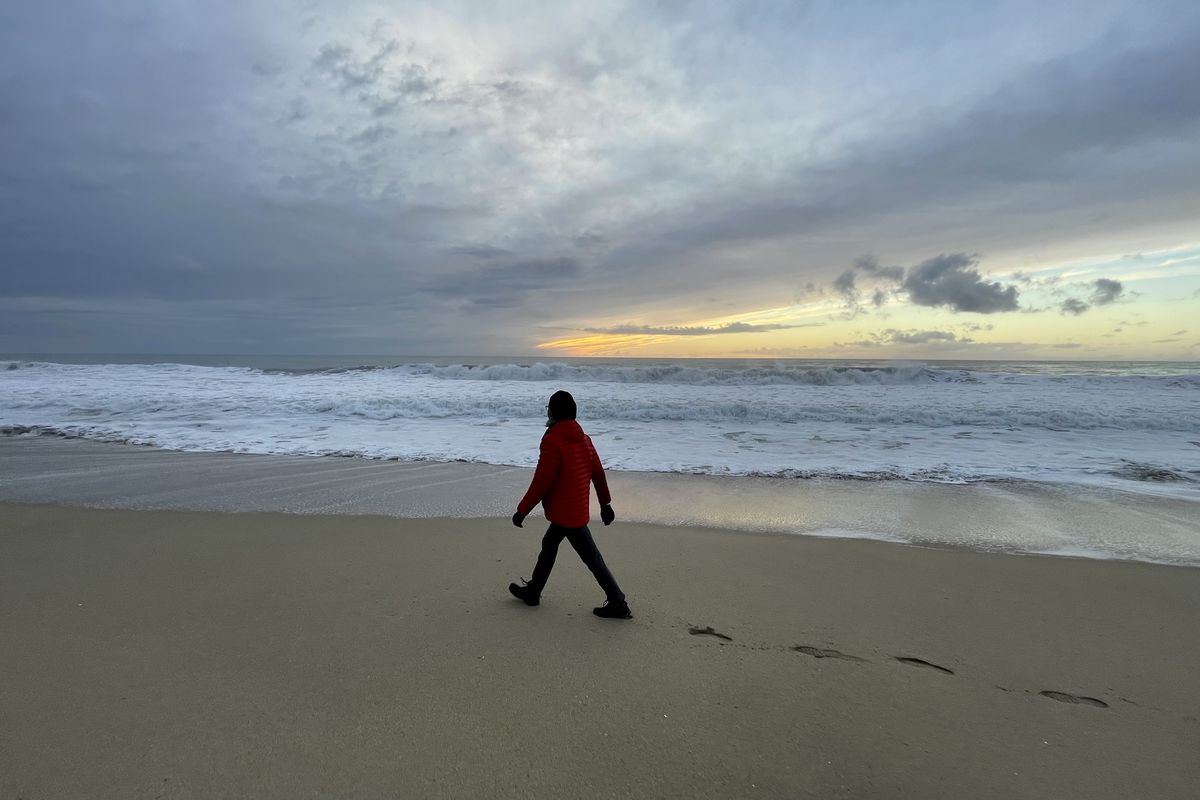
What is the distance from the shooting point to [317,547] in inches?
216

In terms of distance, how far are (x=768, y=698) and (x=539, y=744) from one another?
1242 millimetres

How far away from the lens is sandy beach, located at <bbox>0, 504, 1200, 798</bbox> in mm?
2492

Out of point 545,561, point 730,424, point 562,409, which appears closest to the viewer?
point 562,409

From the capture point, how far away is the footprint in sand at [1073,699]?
3082mm

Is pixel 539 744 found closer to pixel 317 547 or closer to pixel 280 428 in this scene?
pixel 317 547

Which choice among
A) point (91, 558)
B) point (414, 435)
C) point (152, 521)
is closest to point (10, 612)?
point (91, 558)

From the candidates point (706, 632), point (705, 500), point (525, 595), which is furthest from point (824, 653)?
point (705, 500)

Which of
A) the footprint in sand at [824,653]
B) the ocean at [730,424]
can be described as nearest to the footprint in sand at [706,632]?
the footprint in sand at [824,653]

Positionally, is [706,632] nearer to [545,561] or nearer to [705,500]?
[545,561]

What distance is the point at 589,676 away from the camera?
325 cm

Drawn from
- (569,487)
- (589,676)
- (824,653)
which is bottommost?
(824,653)

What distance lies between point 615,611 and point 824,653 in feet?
4.46

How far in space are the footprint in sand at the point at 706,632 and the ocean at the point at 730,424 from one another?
5.81 meters

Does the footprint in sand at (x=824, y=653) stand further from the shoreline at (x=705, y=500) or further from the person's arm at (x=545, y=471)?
the shoreline at (x=705, y=500)
